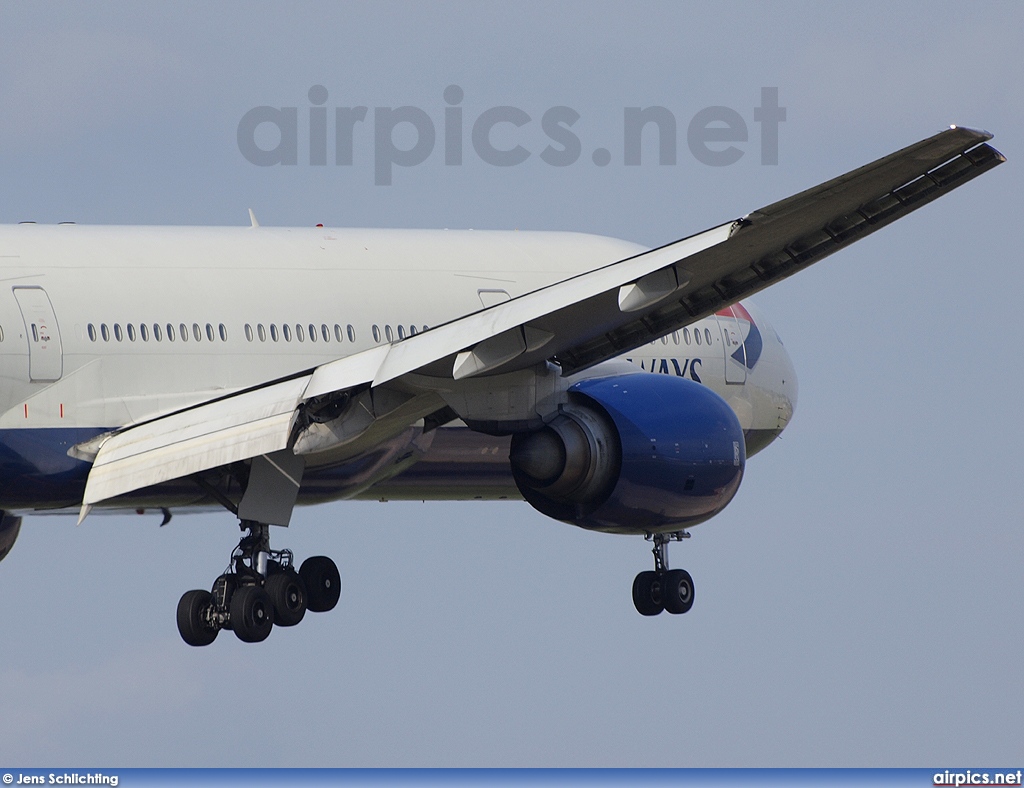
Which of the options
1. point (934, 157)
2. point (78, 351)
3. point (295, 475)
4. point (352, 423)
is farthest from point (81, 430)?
point (934, 157)

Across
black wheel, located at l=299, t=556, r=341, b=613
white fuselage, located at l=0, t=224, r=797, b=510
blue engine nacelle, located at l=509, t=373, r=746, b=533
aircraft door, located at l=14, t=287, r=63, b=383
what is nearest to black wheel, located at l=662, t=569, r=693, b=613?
white fuselage, located at l=0, t=224, r=797, b=510

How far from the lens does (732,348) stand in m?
32.2

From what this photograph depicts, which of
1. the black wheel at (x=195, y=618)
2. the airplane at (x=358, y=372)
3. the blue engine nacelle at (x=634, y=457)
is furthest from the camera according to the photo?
the black wheel at (x=195, y=618)

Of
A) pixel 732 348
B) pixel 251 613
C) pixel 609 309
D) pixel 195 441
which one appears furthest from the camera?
pixel 732 348

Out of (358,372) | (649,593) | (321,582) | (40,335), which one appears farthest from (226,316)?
(649,593)

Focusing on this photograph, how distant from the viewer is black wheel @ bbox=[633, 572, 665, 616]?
32.8m

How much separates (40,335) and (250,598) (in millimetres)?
3810

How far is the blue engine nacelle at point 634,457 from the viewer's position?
25.1 meters

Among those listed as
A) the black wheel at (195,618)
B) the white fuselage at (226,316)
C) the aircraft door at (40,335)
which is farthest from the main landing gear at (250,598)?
the aircraft door at (40,335)

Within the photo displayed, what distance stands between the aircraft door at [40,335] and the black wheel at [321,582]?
6200mm

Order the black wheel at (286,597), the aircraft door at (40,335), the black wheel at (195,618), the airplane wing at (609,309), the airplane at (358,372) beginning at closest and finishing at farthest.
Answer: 1. the airplane wing at (609,309)
2. the airplane at (358,372)
3. the aircraft door at (40,335)
4. the black wheel at (286,597)
5. the black wheel at (195,618)

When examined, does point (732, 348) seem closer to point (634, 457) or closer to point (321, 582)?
Answer: point (321, 582)

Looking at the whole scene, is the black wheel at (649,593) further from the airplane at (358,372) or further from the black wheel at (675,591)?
the airplane at (358,372)

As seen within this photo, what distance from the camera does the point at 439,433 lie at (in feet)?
94.2
